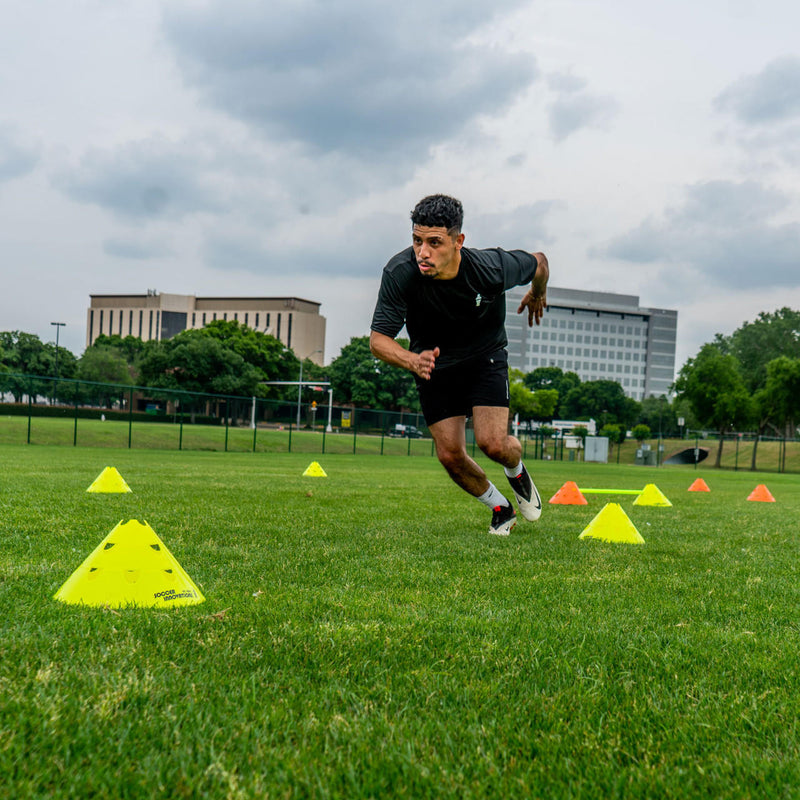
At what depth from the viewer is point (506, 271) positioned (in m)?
5.91

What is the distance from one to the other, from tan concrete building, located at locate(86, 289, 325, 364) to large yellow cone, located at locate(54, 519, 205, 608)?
139869mm

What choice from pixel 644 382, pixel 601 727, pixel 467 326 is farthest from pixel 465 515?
pixel 644 382

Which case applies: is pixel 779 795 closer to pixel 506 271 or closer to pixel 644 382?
pixel 506 271

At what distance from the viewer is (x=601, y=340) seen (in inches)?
6467

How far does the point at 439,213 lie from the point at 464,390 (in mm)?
1669

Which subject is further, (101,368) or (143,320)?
(143,320)

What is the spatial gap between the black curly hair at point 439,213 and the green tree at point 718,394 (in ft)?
171

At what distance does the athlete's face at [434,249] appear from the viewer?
17.7 ft

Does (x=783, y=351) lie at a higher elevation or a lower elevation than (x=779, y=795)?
higher

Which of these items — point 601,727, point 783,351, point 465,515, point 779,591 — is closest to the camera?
point 601,727

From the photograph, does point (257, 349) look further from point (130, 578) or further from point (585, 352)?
point (585, 352)

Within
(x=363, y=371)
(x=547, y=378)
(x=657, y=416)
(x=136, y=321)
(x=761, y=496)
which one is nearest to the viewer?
(x=761, y=496)

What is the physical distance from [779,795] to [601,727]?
0.50 meters

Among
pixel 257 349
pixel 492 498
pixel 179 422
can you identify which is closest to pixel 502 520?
pixel 492 498
